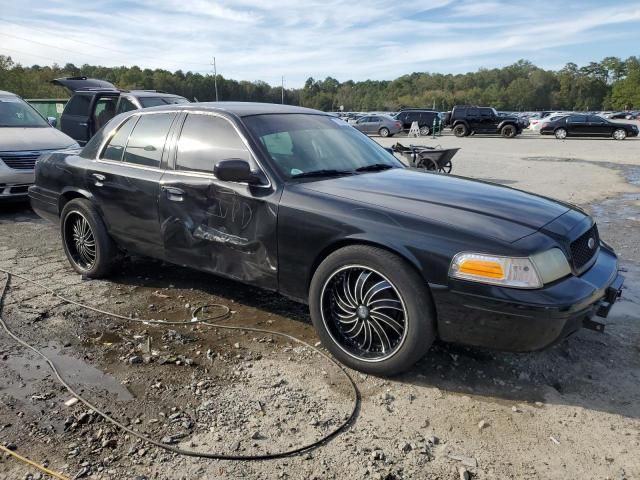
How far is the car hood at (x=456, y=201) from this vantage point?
2902 millimetres

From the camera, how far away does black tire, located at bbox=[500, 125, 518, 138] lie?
2994cm

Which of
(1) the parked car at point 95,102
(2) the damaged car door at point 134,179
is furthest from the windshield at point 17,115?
(2) the damaged car door at point 134,179

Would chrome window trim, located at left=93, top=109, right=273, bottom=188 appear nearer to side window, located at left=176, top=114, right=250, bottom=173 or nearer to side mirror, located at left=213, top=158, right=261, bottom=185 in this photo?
side window, located at left=176, top=114, right=250, bottom=173

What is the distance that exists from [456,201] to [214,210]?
5.59 ft

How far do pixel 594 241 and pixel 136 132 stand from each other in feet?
12.1

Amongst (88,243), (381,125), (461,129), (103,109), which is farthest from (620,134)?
(88,243)

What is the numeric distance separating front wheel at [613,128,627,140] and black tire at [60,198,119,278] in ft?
98.8

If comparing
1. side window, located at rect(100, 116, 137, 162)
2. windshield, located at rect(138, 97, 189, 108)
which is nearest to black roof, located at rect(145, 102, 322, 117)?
side window, located at rect(100, 116, 137, 162)

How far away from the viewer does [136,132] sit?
4.38 m

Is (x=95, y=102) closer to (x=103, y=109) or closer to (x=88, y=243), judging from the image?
(x=103, y=109)

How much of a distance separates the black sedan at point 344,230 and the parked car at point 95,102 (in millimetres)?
5425

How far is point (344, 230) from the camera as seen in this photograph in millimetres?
3080

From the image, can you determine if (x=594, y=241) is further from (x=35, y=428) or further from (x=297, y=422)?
(x=35, y=428)

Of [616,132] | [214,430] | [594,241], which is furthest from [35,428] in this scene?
[616,132]
